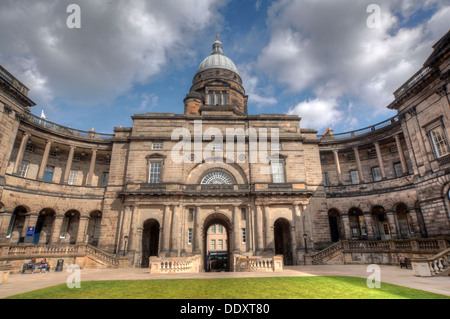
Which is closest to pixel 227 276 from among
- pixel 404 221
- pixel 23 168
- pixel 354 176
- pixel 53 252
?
pixel 53 252

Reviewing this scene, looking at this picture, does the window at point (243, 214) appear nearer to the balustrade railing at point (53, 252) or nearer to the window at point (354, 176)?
the balustrade railing at point (53, 252)

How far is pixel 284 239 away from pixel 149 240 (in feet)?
51.7

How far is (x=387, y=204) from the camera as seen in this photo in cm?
2761

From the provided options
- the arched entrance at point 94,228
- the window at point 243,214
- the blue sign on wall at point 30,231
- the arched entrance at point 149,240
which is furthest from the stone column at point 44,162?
the window at point 243,214

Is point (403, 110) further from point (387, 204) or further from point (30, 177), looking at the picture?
point (30, 177)

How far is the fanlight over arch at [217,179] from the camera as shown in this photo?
93.6ft

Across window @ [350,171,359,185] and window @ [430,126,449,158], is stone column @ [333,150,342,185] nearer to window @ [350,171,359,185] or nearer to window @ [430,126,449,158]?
window @ [350,171,359,185]

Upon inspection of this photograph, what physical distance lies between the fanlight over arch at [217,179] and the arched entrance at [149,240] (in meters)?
7.24

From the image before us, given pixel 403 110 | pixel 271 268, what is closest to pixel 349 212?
pixel 403 110

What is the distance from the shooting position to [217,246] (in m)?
49.7

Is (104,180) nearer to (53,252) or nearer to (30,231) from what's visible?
(30,231)
